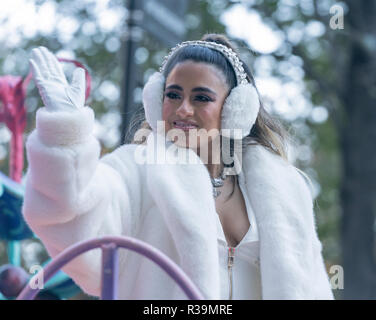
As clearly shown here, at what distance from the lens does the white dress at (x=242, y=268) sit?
194 centimetres

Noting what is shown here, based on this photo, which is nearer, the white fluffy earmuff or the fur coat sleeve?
the fur coat sleeve

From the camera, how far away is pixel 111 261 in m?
1.44

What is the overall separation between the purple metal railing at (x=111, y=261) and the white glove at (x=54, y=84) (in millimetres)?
370

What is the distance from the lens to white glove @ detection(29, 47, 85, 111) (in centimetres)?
166

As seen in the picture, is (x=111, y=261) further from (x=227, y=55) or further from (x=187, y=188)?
(x=227, y=55)

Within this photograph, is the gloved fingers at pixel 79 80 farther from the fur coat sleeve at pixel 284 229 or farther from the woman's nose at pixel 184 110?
the fur coat sleeve at pixel 284 229

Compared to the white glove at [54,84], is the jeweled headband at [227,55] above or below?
above

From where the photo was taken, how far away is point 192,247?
176 centimetres

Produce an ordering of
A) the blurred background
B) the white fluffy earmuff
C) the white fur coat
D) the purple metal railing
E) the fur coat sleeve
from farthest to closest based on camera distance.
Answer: the blurred background
the white fluffy earmuff
the fur coat sleeve
the white fur coat
the purple metal railing

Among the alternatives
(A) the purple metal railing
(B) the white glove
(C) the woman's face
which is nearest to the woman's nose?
(C) the woman's face

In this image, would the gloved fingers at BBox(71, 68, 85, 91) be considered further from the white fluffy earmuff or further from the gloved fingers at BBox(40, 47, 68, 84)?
the white fluffy earmuff

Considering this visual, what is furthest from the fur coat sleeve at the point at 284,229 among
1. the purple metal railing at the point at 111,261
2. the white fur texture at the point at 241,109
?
the purple metal railing at the point at 111,261

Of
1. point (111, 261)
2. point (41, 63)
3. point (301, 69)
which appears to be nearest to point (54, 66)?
point (41, 63)
